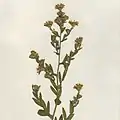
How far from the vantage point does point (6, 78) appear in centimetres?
199

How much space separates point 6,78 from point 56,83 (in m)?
0.85

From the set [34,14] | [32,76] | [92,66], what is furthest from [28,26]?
[92,66]

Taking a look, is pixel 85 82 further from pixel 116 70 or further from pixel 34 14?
pixel 34 14

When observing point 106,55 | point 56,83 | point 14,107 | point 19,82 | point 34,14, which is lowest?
point 56,83

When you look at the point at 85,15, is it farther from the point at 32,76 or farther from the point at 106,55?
the point at 32,76

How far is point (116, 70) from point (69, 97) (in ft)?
0.92

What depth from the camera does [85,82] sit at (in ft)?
6.70

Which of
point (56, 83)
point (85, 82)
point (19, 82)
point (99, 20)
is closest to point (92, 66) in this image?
point (85, 82)

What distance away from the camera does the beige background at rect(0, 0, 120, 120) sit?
1973mm

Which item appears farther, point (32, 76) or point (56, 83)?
point (32, 76)

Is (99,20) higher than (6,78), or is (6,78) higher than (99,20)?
(99,20)

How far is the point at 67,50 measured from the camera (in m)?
1.98

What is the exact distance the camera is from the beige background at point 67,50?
6.47 ft

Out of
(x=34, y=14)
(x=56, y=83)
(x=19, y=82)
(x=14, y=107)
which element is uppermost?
(x=34, y=14)
